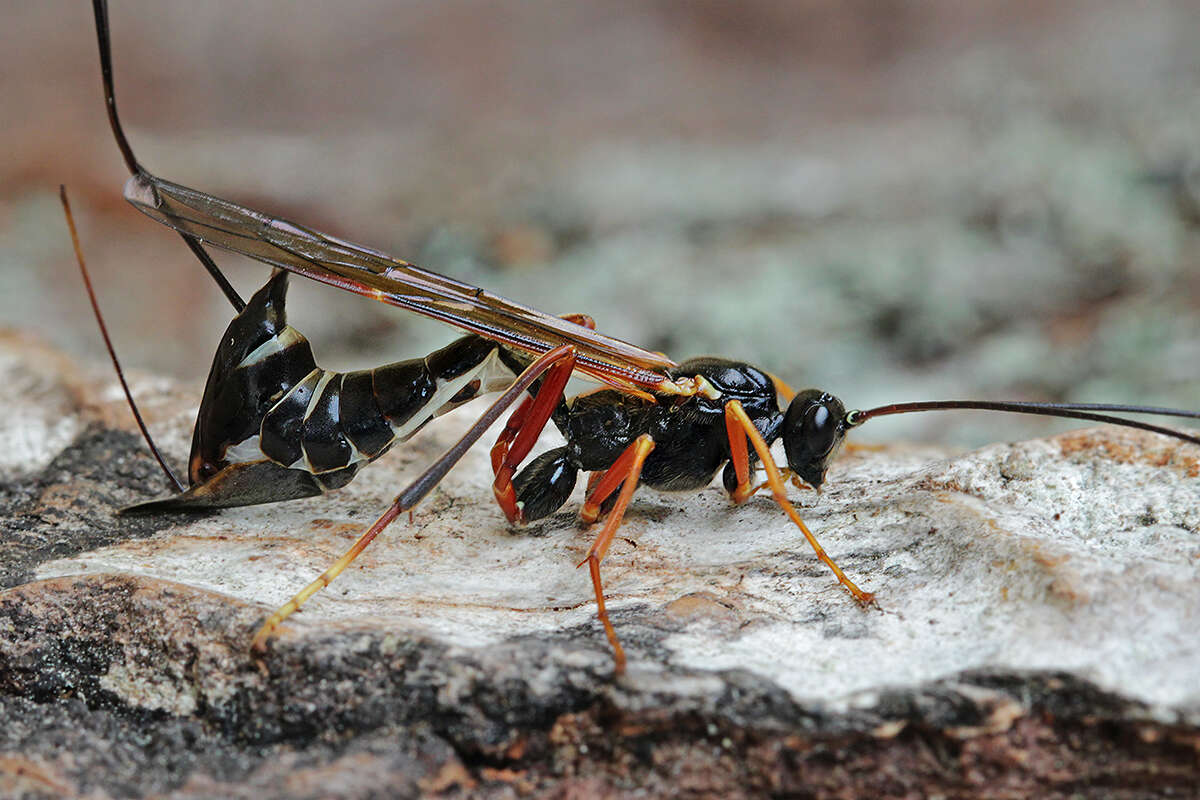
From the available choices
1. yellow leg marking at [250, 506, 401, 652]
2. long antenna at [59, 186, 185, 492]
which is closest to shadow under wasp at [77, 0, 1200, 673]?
long antenna at [59, 186, 185, 492]

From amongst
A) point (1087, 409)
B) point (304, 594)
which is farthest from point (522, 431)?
point (1087, 409)

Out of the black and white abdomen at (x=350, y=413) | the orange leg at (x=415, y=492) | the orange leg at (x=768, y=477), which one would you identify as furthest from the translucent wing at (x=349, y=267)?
the orange leg at (x=768, y=477)

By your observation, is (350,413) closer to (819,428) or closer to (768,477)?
(768,477)

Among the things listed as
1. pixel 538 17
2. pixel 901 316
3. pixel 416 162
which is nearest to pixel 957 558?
pixel 901 316

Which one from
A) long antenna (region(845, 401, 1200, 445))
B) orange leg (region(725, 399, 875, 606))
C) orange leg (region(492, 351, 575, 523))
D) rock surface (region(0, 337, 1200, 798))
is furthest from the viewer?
orange leg (region(492, 351, 575, 523))

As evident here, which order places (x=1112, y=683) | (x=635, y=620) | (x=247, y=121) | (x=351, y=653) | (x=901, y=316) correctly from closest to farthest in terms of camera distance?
(x=1112, y=683) → (x=351, y=653) → (x=635, y=620) → (x=901, y=316) → (x=247, y=121)

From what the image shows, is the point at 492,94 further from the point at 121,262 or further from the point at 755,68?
the point at 121,262

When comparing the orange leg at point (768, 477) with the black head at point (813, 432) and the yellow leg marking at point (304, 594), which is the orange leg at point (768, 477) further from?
the yellow leg marking at point (304, 594)

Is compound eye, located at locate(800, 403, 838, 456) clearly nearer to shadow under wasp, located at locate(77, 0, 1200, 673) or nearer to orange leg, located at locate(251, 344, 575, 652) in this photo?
shadow under wasp, located at locate(77, 0, 1200, 673)
